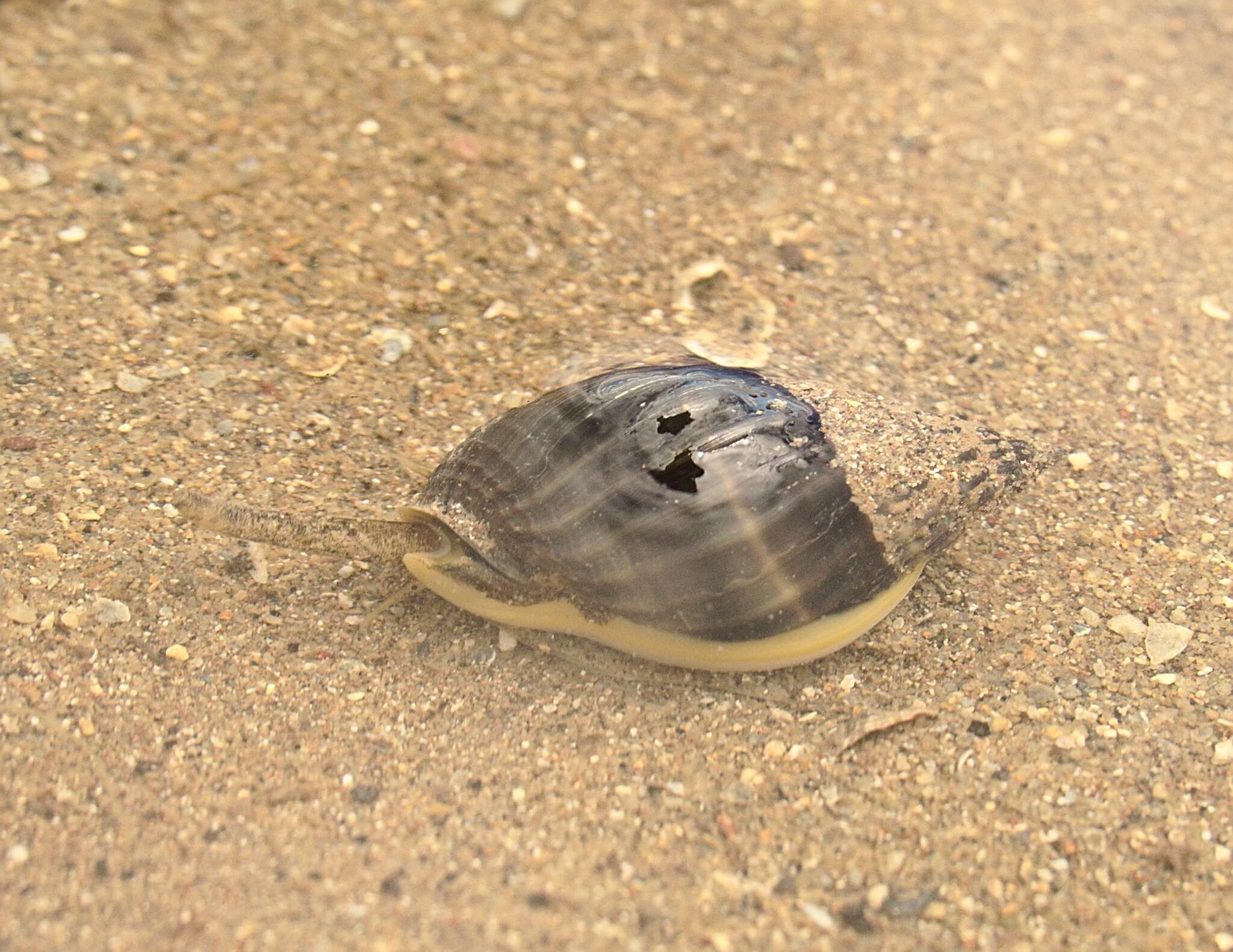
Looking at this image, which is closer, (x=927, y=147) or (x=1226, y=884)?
(x=1226, y=884)

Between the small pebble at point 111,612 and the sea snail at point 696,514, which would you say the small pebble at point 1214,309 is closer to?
the sea snail at point 696,514

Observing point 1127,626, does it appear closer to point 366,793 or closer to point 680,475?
point 680,475

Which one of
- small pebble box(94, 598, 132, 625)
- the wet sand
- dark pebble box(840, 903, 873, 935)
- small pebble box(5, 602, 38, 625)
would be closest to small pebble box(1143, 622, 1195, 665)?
the wet sand

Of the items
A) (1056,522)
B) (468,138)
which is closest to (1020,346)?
(1056,522)

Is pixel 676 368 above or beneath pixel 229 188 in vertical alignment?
above

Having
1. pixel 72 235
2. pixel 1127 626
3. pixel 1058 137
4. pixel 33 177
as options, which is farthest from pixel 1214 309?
pixel 33 177

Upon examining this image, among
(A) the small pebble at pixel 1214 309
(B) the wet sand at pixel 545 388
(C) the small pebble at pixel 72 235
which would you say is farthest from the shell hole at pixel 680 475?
(A) the small pebble at pixel 1214 309

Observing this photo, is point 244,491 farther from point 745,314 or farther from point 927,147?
point 927,147
